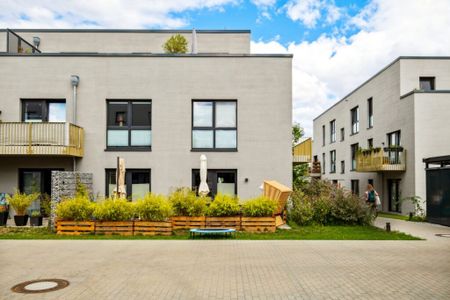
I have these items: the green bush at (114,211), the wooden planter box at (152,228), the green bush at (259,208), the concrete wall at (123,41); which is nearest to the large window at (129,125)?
the green bush at (114,211)

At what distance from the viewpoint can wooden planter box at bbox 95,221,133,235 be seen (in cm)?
1307

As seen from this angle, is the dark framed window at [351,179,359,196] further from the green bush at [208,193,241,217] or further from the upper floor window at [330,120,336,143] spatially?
the green bush at [208,193,241,217]

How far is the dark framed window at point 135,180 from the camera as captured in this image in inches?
690

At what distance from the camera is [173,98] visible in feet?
58.2

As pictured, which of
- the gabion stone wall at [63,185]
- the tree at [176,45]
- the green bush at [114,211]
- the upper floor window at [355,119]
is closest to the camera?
the green bush at [114,211]

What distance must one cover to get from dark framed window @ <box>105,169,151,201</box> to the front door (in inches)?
587

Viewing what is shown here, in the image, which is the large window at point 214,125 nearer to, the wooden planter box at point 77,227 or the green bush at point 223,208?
the green bush at point 223,208

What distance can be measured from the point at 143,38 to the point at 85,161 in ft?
35.3

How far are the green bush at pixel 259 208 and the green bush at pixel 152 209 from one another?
245cm

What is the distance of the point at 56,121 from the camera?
17.8 metres

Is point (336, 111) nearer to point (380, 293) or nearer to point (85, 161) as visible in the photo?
point (85, 161)

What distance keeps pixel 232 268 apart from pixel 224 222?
5.10 meters

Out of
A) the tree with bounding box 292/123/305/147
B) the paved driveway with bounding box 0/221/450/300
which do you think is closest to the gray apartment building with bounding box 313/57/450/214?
the tree with bounding box 292/123/305/147

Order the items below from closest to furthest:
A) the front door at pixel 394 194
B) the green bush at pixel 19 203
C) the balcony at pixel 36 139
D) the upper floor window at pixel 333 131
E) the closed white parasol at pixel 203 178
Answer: the green bush at pixel 19 203, the closed white parasol at pixel 203 178, the balcony at pixel 36 139, the front door at pixel 394 194, the upper floor window at pixel 333 131
